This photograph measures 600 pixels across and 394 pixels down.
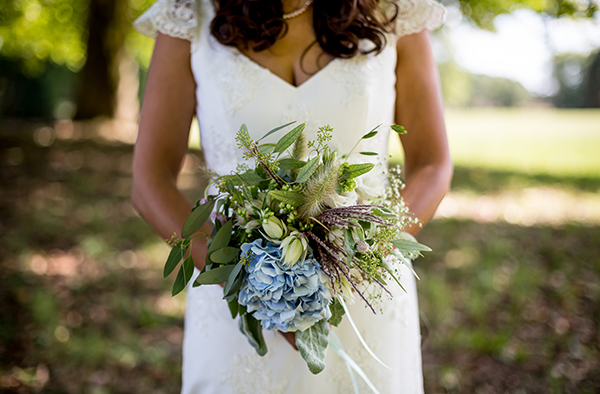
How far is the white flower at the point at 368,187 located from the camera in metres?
1.30

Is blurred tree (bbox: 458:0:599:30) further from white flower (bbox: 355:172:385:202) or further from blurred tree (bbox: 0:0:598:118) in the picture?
white flower (bbox: 355:172:385:202)

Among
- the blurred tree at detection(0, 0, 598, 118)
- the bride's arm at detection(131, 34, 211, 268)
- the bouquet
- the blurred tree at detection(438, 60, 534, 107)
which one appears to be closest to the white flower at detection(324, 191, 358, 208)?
the bouquet

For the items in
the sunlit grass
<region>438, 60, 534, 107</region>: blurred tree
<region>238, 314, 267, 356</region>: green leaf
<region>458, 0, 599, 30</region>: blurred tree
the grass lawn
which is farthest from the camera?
<region>438, 60, 534, 107</region>: blurred tree

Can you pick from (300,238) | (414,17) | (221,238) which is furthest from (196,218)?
(414,17)

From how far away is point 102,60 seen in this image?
11.1 meters

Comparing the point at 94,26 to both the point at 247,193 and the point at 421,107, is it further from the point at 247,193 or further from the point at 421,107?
the point at 247,193

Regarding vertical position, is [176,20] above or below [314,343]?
above

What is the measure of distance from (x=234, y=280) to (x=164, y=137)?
0.73m

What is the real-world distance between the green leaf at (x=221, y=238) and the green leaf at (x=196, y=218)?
0.27ft

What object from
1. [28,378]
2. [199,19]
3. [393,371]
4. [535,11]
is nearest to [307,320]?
[393,371]

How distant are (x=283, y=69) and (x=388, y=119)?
47cm

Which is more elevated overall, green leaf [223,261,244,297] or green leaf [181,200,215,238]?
green leaf [181,200,215,238]

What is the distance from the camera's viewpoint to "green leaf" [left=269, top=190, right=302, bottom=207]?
115cm

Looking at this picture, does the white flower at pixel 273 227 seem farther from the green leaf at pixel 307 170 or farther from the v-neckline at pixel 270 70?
the v-neckline at pixel 270 70
